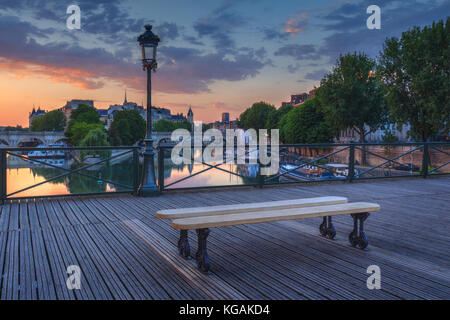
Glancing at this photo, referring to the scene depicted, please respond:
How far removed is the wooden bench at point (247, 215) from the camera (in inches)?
158

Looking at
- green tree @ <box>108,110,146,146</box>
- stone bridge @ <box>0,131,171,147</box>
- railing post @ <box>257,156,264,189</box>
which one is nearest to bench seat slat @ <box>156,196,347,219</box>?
railing post @ <box>257,156,264,189</box>

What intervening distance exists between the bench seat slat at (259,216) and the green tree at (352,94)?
38263 millimetres

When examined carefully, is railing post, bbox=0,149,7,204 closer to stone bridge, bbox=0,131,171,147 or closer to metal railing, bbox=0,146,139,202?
metal railing, bbox=0,146,139,202

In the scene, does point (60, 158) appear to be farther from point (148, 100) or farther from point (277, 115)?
point (277, 115)

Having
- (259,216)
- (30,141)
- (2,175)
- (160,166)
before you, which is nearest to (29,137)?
(30,141)

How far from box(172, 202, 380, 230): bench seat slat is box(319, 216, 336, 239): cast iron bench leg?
583 millimetres

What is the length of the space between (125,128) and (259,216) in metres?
80.6

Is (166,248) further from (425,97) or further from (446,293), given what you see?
(425,97)

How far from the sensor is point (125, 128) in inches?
3196

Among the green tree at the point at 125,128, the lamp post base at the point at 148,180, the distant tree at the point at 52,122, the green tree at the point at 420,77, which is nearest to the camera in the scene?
the lamp post base at the point at 148,180

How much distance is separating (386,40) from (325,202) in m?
33.3

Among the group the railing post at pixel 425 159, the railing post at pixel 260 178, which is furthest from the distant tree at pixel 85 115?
the railing post at pixel 425 159

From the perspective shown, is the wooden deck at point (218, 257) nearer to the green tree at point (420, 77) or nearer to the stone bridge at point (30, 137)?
the green tree at point (420, 77)
